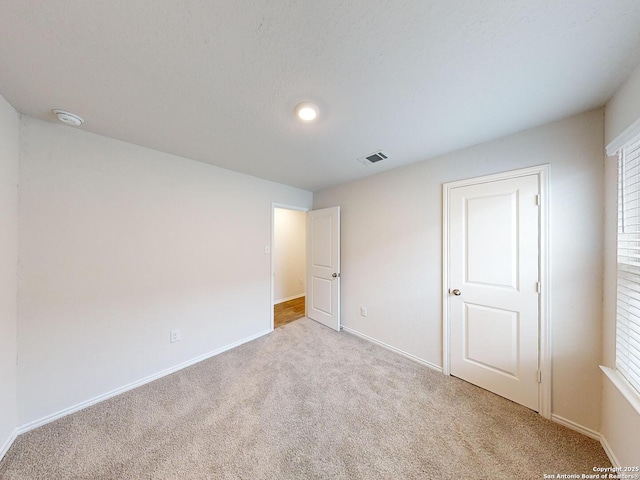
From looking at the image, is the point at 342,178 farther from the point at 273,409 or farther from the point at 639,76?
the point at 273,409

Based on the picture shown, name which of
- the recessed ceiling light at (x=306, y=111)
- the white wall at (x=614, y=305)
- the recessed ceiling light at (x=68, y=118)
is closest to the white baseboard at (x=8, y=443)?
the recessed ceiling light at (x=68, y=118)

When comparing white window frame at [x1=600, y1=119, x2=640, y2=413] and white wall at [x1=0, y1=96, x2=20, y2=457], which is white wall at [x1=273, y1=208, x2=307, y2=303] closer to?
white wall at [x1=0, y1=96, x2=20, y2=457]

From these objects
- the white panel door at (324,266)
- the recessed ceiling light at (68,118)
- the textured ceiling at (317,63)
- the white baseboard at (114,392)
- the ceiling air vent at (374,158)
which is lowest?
the white baseboard at (114,392)

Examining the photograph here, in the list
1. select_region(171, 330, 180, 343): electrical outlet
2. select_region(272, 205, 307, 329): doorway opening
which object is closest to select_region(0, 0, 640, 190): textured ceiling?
select_region(171, 330, 180, 343): electrical outlet

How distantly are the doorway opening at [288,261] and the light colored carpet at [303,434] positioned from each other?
238 centimetres

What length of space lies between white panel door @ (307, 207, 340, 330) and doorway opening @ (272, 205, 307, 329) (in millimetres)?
763

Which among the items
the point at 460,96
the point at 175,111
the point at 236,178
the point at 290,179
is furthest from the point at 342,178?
the point at 175,111

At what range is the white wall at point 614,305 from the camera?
3.68 feet

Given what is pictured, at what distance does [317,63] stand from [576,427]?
9.60 feet

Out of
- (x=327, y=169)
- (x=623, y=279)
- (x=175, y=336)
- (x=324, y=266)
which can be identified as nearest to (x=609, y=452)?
(x=623, y=279)

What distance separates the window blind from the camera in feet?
3.81

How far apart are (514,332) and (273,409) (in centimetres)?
208

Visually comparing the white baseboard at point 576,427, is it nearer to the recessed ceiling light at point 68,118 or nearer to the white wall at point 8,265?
the white wall at point 8,265

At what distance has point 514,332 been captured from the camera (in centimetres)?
175
